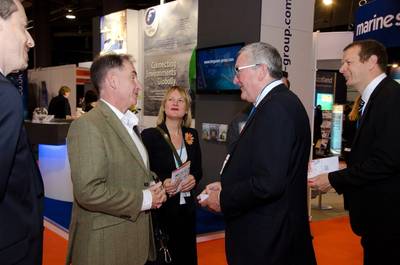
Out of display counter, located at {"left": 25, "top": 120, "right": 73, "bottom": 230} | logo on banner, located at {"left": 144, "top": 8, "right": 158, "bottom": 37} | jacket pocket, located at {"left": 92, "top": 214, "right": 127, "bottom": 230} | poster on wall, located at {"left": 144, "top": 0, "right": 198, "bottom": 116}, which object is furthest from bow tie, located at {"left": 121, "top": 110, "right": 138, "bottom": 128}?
logo on banner, located at {"left": 144, "top": 8, "right": 158, "bottom": 37}

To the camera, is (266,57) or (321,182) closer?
(266,57)

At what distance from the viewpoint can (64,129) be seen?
7059mm

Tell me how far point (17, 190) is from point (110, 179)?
1.86ft

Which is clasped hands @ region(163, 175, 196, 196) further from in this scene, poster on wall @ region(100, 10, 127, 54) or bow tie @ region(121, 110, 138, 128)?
poster on wall @ region(100, 10, 127, 54)

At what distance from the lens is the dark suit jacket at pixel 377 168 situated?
6.61 feet

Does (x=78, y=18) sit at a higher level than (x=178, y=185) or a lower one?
higher

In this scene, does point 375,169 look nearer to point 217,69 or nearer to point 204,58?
point 217,69

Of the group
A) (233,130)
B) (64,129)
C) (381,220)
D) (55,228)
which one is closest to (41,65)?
(64,129)

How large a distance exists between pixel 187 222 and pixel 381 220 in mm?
1269

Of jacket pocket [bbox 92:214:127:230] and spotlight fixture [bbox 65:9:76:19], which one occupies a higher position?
spotlight fixture [bbox 65:9:76:19]

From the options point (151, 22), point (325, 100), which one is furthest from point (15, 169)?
point (325, 100)

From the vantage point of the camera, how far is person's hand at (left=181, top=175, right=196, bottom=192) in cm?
258

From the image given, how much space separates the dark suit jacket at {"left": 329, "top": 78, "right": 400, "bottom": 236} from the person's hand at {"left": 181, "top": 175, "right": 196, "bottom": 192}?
0.95 meters

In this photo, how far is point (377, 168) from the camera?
2.03m
